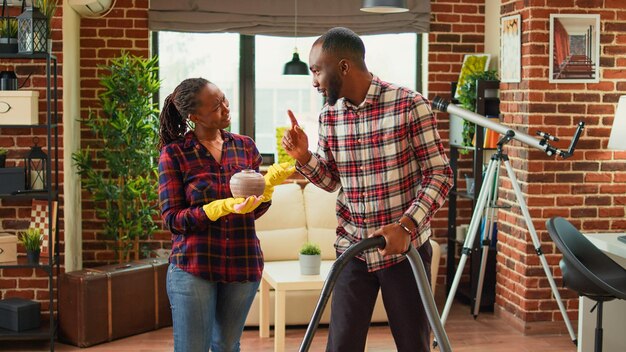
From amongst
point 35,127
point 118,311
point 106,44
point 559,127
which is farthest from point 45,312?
point 559,127

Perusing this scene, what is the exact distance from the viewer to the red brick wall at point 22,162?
18.0ft

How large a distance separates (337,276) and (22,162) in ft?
12.0

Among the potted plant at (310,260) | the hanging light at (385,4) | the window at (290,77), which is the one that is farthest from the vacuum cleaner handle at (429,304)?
the window at (290,77)

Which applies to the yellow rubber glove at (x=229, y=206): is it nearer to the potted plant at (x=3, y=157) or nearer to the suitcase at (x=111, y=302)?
the suitcase at (x=111, y=302)

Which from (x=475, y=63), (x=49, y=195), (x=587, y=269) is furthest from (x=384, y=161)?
(x=475, y=63)

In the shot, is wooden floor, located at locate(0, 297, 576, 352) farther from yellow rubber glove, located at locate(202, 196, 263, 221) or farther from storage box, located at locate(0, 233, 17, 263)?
yellow rubber glove, located at locate(202, 196, 263, 221)

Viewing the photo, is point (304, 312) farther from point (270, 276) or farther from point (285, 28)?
point (285, 28)

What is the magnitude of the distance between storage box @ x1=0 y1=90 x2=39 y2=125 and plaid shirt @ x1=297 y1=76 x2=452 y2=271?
2.82m

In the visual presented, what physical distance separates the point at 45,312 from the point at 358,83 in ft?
11.6

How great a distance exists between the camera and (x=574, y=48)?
554 cm

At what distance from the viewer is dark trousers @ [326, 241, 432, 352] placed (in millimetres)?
2887

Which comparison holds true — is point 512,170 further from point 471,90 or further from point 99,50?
point 99,50

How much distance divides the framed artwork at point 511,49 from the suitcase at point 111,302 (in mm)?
2563

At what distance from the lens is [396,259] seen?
113 inches
